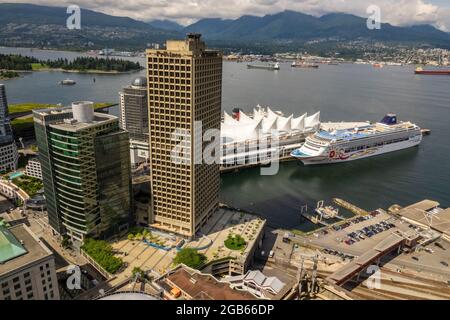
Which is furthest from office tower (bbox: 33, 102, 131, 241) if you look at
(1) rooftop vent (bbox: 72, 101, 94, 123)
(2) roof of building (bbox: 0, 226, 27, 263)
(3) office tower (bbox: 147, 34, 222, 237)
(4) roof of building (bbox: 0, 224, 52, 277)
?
(2) roof of building (bbox: 0, 226, 27, 263)

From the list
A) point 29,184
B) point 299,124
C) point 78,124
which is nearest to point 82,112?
point 78,124

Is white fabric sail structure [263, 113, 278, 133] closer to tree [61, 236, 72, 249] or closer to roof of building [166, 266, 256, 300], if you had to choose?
tree [61, 236, 72, 249]

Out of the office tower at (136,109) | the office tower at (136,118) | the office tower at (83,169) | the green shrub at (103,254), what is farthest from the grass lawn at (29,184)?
the office tower at (136,109)

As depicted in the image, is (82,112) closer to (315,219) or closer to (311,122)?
(315,219)

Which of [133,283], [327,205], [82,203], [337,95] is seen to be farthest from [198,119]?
[337,95]

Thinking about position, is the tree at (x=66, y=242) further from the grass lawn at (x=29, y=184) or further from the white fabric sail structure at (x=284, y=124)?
the white fabric sail structure at (x=284, y=124)
